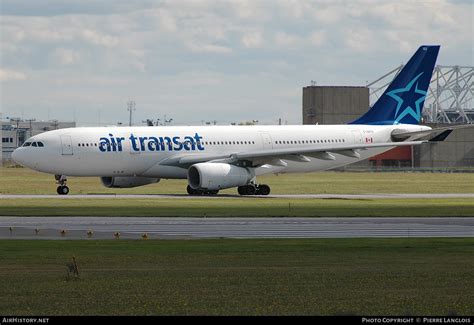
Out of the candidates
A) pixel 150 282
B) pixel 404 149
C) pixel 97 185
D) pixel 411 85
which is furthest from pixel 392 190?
pixel 404 149

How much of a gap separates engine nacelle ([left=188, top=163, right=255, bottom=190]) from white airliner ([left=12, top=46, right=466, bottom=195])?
56mm

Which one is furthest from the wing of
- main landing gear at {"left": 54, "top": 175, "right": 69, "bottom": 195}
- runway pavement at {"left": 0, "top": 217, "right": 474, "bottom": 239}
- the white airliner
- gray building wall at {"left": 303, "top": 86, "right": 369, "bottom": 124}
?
gray building wall at {"left": 303, "top": 86, "right": 369, "bottom": 124}

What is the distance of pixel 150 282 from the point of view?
2420 centimetres

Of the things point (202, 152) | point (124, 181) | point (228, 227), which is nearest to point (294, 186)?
point (202, 152)

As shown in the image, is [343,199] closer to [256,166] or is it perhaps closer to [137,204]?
[256,166]

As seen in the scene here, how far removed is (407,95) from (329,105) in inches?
3621

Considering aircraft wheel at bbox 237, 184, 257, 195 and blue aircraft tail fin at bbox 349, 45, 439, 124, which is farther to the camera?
blue aircraft tail fin at bbox 349, 45, 439, 124

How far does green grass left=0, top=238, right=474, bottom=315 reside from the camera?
2041 centimetres

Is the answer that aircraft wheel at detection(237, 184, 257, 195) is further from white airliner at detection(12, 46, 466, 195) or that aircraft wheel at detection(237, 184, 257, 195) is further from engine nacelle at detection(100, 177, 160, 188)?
engine nacelle at detection(100, 177, 160, 188)

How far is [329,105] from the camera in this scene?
557 feet

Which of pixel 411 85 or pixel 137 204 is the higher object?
pixel 411 85

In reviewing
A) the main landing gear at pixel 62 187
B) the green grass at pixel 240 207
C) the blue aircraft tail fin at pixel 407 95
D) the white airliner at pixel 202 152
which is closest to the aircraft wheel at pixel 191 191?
the white airliner at pixel 202 152

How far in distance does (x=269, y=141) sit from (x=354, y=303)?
2025 inches

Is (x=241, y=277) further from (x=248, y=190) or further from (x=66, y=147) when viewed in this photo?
(x=248, y=190)
